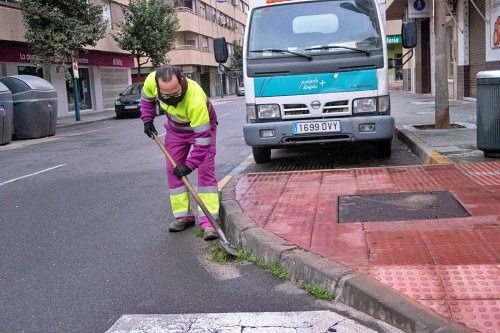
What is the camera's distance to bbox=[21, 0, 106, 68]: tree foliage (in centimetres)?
2173

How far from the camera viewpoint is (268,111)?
7.72 m

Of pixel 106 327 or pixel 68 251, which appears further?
pixel 68 251

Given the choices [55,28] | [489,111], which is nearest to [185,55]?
[55,28]

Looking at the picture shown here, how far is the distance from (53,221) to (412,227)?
381 cm

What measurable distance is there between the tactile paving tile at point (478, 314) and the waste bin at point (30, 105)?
16424 mm

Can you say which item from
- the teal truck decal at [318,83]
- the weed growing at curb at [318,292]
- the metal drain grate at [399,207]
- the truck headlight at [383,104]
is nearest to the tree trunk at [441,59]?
the truck headlight at [383,104]

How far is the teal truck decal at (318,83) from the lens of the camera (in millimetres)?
7473

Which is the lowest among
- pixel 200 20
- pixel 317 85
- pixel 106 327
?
pixel 106 327

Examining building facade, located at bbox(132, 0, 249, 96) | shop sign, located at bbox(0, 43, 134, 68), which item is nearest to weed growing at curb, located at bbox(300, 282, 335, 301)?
shop sign, located at bbox(0, 43, 134, 68)

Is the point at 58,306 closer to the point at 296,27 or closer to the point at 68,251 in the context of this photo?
the point at 68,251

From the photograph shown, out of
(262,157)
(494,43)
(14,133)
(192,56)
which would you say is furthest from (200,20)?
(262,157)

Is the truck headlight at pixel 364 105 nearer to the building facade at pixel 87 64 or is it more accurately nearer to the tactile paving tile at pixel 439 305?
the tactile paving tile at pixel 439 305

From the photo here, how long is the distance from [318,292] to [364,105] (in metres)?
4.32

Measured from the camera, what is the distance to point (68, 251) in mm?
5070
